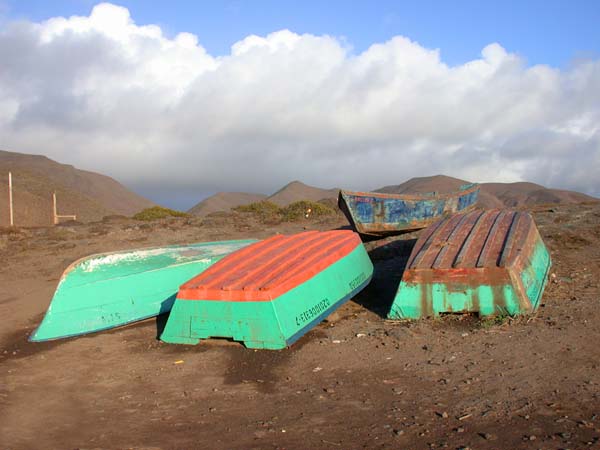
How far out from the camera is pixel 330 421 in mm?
3658

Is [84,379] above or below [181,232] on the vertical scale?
below

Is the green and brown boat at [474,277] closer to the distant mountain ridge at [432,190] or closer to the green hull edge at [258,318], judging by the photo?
the green hull edge at [258,318]

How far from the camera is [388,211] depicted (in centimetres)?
1219

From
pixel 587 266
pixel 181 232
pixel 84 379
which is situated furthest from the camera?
pixel 181 232

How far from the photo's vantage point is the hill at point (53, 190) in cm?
3033

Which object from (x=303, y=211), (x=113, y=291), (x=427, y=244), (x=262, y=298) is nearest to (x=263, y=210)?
(x=303, y=211)

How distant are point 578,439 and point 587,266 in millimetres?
5356

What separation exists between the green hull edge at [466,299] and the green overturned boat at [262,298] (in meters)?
0.87

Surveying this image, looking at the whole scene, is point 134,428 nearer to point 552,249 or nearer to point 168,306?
point 168,306

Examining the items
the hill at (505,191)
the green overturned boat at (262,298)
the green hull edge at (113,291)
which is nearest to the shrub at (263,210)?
the green hull edge at (113,291)

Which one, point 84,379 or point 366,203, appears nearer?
point 84,379

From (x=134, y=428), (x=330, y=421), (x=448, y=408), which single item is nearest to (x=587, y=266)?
(x=448, y=408)

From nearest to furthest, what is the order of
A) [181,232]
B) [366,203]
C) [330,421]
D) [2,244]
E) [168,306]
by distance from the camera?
1. [330,421]
2. [168,306]
3. [366,203]
4. [2,244]
5. [181,232]

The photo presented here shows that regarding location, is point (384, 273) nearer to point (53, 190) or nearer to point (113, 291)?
point (113, 291)
